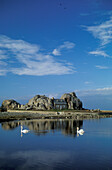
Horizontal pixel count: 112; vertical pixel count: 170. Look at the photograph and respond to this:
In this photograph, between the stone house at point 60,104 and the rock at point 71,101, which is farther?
the rock at point 71,101

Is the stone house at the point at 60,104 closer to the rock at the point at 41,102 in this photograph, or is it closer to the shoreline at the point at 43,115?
the rock at the point at 41,102

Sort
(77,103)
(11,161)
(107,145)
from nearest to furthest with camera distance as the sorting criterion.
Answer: (11,161)
(107,145)
(77,103)

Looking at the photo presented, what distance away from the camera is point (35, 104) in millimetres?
114625

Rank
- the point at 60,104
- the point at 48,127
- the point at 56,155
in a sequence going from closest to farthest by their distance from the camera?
the point at 56,155 → the point at 48,127 → the point at 60,104

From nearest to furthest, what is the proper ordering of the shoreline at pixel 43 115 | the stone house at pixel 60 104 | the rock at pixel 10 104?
the shoreline at pixel 43 115
the stone house at pixel 60 104
the rock at pixel 10 104

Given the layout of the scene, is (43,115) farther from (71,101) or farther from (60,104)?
(71,101)

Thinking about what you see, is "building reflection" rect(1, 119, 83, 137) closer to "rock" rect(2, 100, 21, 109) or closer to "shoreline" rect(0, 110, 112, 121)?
"shoreline" rect(0, 110, 112, 121)

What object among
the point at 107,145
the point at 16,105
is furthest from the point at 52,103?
the point at 107,145

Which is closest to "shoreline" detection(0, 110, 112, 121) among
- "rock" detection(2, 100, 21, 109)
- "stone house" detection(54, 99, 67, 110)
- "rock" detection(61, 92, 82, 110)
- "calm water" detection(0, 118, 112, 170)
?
"stone house" detection(54, 99, 67, 110)

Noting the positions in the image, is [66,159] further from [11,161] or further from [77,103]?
[77,103]

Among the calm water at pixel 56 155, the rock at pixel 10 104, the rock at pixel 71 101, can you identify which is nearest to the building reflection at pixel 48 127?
the calm water at pixel 56 155

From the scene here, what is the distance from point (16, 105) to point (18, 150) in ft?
356

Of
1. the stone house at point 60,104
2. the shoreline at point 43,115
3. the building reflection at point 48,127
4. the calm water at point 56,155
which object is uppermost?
the stone house at point 60,104

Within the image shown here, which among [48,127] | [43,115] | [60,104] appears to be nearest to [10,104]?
[60,104]
